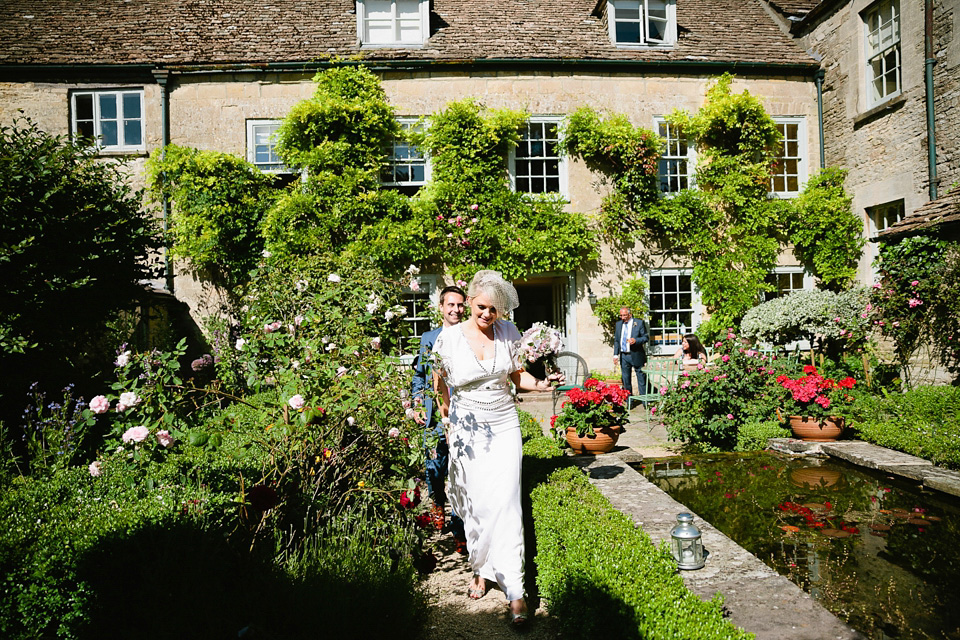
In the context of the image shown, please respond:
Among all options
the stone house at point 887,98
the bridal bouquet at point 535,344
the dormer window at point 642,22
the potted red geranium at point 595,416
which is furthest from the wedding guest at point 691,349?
the dormer window at point 642,22

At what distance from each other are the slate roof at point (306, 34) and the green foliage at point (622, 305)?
15.5 ft

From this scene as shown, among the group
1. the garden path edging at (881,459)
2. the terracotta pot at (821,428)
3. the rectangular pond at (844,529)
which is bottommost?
the rectangular pond at (844,529)

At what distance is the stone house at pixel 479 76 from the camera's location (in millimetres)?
11273

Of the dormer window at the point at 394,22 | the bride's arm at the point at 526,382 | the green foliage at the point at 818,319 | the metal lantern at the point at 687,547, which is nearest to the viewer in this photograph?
the metal lantern at the point at 687,547

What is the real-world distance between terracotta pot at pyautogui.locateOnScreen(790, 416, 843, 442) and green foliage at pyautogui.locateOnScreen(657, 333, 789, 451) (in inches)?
21.7

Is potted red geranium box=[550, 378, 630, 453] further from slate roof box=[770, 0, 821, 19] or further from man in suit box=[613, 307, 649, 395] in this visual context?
slate roof box=[770, 0, 821, 19]

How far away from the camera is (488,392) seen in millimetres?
3514

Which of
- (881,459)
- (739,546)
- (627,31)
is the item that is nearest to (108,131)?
(627,31)

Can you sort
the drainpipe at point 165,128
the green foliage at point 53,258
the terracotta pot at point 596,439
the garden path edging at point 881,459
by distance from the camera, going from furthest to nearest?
the drainpipe at point 165,128
the terracotta pot at point 596,439
the green foliage at point 53,258
the garden path edging at point 881,459

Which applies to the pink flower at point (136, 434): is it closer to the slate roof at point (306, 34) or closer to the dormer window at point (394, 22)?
the slate roof at point (306, 34)

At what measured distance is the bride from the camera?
334 centimetres

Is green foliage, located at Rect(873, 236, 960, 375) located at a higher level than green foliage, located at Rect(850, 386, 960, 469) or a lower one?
higher

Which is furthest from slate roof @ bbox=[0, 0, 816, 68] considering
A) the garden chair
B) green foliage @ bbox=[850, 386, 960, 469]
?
green foliage @ bbox=[850, 386, 960, 469]

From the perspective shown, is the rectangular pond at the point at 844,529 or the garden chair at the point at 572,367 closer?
the rectangular pond at the point at 844,529
